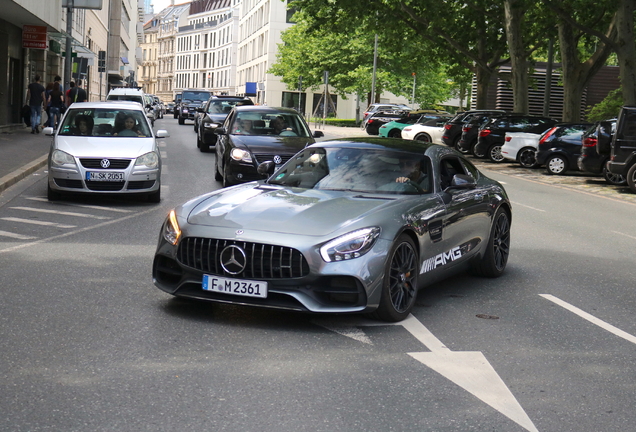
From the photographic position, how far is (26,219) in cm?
1191

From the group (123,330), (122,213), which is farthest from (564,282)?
(122,213)

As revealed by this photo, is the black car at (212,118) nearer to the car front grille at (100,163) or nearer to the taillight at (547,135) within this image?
the taillight at (547,135)

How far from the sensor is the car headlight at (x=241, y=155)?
15766 mm

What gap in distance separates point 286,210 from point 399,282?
96cm

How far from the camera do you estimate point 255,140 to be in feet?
53.7

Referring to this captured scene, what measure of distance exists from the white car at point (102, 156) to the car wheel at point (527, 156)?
16.9 meters

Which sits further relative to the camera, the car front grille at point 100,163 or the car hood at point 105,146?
the car hood at point 105,146

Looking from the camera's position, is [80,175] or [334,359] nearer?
[334,359]

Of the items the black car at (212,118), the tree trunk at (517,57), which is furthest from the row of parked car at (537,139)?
the black car at (212,118)

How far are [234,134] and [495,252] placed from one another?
891cm

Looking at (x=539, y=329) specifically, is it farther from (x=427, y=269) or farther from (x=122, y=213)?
(x=122, y=213)

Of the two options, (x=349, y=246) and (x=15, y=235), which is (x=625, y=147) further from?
(x=349, y=246)

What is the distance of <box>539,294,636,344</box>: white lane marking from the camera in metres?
6.69

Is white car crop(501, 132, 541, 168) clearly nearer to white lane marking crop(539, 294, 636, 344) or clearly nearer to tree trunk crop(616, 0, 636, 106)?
tree trunk crop(616, 0, 636, 106)
